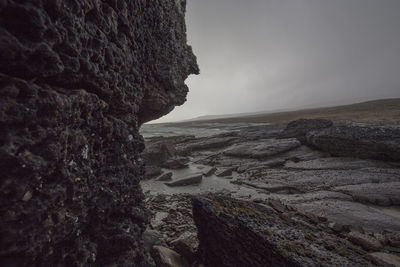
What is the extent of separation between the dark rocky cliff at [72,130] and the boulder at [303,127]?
12.5 meters

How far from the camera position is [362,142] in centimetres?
936

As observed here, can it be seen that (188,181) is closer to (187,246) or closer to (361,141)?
(187,246)

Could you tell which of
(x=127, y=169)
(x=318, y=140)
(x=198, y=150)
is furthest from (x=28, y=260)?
(x=198, y=150)

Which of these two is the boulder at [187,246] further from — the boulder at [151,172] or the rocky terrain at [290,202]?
the boulder at [151,172]

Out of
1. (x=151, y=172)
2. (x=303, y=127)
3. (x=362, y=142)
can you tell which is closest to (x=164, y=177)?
(x=151, y=172)

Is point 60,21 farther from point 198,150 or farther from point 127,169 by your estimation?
point 198,150

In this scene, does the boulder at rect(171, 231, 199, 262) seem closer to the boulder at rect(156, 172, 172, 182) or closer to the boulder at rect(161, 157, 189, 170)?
the boulder at rect(156, 172, 172, 182)

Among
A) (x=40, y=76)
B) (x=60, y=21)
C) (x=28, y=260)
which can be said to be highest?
(x=60, y=21)

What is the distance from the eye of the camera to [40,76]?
6.05 feet

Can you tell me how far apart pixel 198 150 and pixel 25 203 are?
14761mm

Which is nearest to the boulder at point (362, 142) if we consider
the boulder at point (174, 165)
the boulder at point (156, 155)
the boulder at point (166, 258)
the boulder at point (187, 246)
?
the boulder at point (174, 165)

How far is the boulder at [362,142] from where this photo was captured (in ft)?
28.2

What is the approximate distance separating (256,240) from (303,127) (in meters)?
13.8

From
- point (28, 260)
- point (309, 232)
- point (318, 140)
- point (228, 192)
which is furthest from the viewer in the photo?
point (318, 140)
